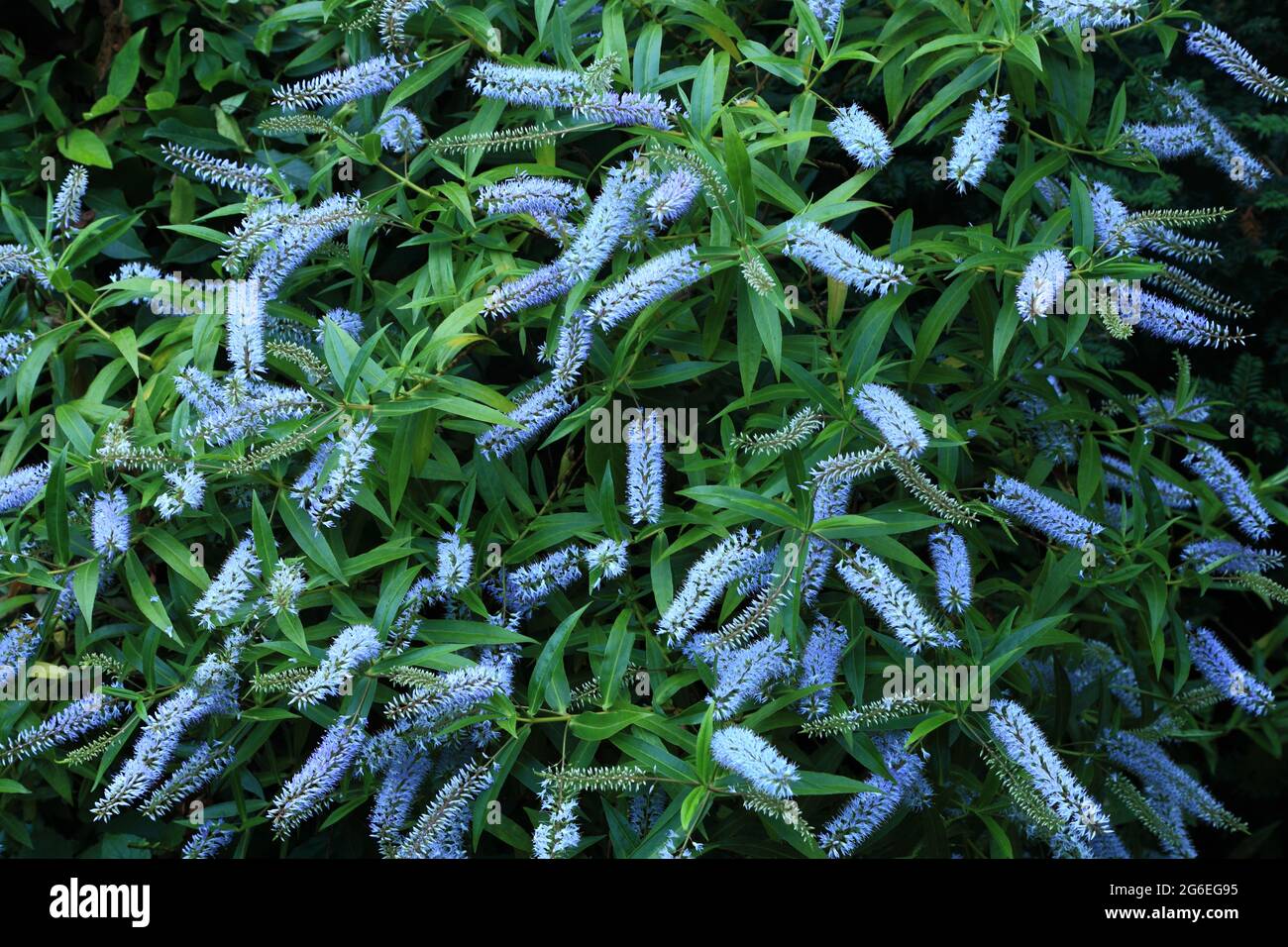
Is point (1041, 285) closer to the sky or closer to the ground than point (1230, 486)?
closer to the sky

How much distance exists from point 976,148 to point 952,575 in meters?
0.87

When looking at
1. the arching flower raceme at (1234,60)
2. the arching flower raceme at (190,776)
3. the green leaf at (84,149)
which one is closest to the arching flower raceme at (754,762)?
the arching flower raceme at (190,776)

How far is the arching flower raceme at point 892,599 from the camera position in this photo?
2.24 m

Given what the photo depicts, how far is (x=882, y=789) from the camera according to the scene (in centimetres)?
235

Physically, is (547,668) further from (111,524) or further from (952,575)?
(111,524)

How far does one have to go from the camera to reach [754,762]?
210 centimetres

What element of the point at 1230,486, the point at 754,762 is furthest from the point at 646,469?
the point at 1230,486

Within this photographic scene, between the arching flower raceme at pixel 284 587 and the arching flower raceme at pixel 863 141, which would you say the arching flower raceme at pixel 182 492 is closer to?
the arching flower raceme at pixel 284 587

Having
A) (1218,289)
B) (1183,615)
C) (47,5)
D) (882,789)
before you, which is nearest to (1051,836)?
(882,789)

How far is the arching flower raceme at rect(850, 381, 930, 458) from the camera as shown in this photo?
218cm

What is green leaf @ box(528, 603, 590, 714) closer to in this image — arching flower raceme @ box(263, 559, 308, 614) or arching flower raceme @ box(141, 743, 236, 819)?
arching flower raceme @ box(263, 559, 308, 614)

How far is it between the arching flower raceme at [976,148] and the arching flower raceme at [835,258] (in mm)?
271

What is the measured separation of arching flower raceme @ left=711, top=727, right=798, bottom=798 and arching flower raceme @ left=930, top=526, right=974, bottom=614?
529 mm

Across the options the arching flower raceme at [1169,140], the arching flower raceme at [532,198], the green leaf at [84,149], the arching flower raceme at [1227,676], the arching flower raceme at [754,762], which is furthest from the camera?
the green leaf at [84,149]
